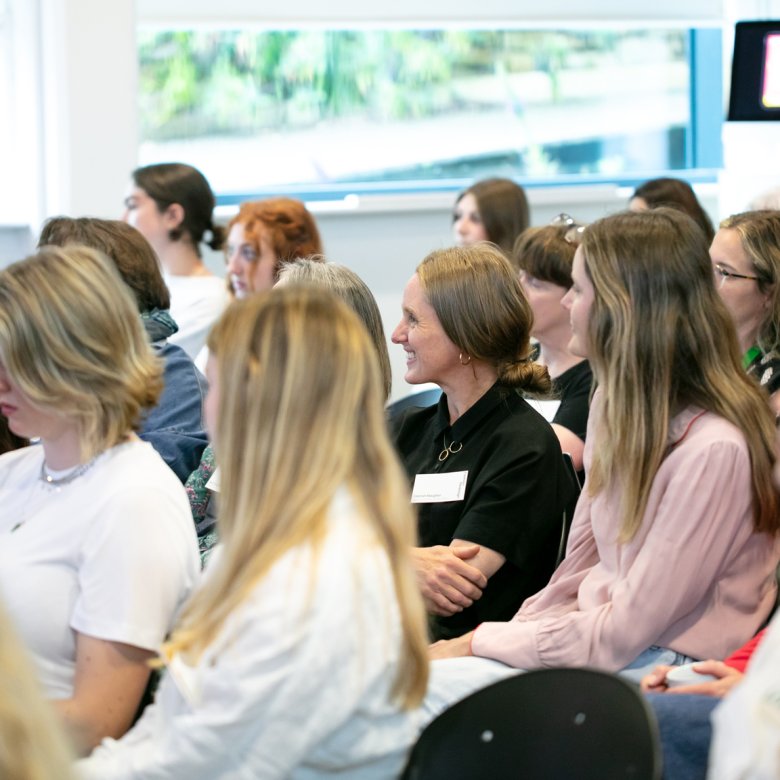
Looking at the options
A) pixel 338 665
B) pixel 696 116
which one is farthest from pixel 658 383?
pixel 696 116

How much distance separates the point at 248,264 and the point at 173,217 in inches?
18.5

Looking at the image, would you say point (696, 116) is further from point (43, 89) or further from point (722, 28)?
point (43, 89)

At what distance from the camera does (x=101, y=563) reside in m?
2.00

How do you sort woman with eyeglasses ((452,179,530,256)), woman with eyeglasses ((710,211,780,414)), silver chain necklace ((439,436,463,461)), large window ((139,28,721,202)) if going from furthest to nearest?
large window ((139,28,721,202)) < woman with eyeglasses ((452,179,530,256)) < woman with eyeglasses ((710,211,780,414)) < silver chain necklace ((439,436,463,461))

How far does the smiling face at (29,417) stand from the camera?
7.11 ft

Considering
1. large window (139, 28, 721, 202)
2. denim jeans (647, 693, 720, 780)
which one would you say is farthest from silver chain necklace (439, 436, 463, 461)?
large window (139, 28, 721, 202)

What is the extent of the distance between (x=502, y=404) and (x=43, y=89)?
12.6ft

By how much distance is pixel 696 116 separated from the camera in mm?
7047

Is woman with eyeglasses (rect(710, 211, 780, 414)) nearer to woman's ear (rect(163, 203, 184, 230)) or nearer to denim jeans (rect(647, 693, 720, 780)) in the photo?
denim jeans (rect(647, 693, 720, 780))

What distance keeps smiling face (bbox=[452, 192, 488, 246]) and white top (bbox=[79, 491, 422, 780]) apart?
398cm

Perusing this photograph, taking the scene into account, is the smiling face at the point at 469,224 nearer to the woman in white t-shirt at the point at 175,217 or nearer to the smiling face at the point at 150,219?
the woman in white t-shirt at the point at 175,217

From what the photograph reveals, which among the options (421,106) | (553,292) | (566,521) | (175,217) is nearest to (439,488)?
(566,521)

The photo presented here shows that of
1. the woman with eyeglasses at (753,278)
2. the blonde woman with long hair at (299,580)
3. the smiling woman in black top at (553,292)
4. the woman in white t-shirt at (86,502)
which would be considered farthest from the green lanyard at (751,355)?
the blonde woman with long hair at (299,580)

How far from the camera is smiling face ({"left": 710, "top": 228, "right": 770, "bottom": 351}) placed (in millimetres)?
3207
